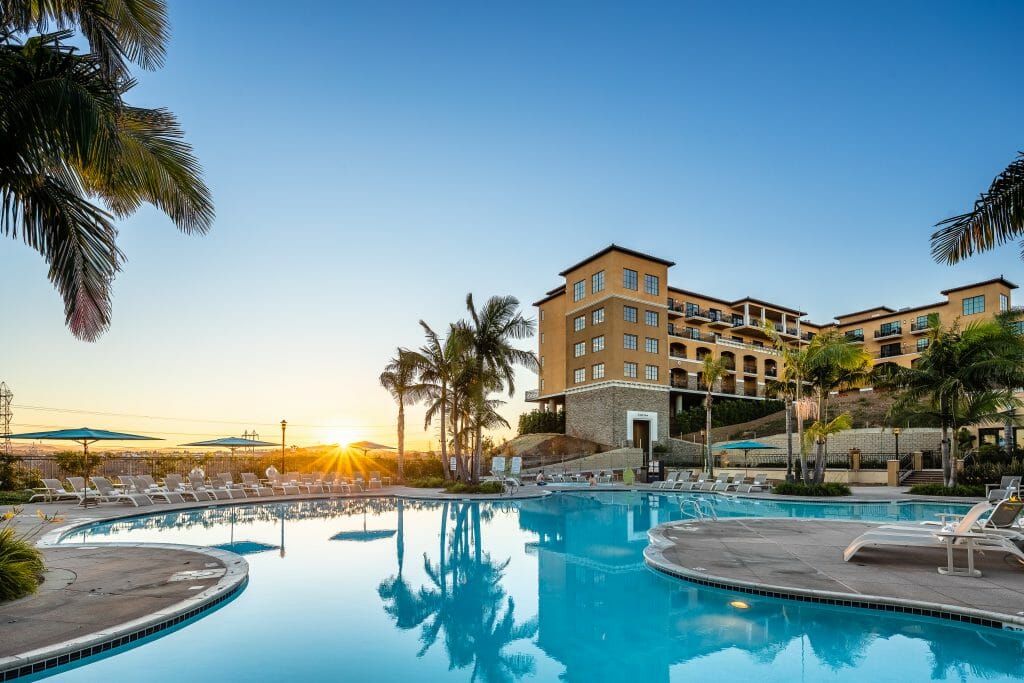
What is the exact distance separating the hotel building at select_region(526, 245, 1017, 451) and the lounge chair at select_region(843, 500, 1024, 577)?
2950cm

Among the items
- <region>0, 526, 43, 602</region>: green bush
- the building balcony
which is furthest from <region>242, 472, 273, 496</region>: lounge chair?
the building balcony

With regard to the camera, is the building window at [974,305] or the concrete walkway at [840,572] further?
the building window at [974,305]

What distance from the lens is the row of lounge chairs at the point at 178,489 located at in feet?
60.1

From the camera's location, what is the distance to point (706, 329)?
173 feet

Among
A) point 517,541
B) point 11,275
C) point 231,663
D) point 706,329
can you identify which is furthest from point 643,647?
point 706,329

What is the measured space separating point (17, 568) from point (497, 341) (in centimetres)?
1782

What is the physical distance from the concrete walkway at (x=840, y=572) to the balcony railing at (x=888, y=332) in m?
50.6

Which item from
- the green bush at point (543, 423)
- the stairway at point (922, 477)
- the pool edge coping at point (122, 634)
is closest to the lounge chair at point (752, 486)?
the stairway at point (922, 477)

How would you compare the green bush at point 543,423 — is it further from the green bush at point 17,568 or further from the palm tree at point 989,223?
the green bush at point 17,568

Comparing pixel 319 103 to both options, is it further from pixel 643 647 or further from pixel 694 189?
pixel 643 647

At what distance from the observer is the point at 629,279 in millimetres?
44156

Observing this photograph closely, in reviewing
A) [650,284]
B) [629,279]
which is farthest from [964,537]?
[650,284]

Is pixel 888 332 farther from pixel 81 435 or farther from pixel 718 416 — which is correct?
pixel 81 435

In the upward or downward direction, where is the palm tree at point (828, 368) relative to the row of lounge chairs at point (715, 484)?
upward
